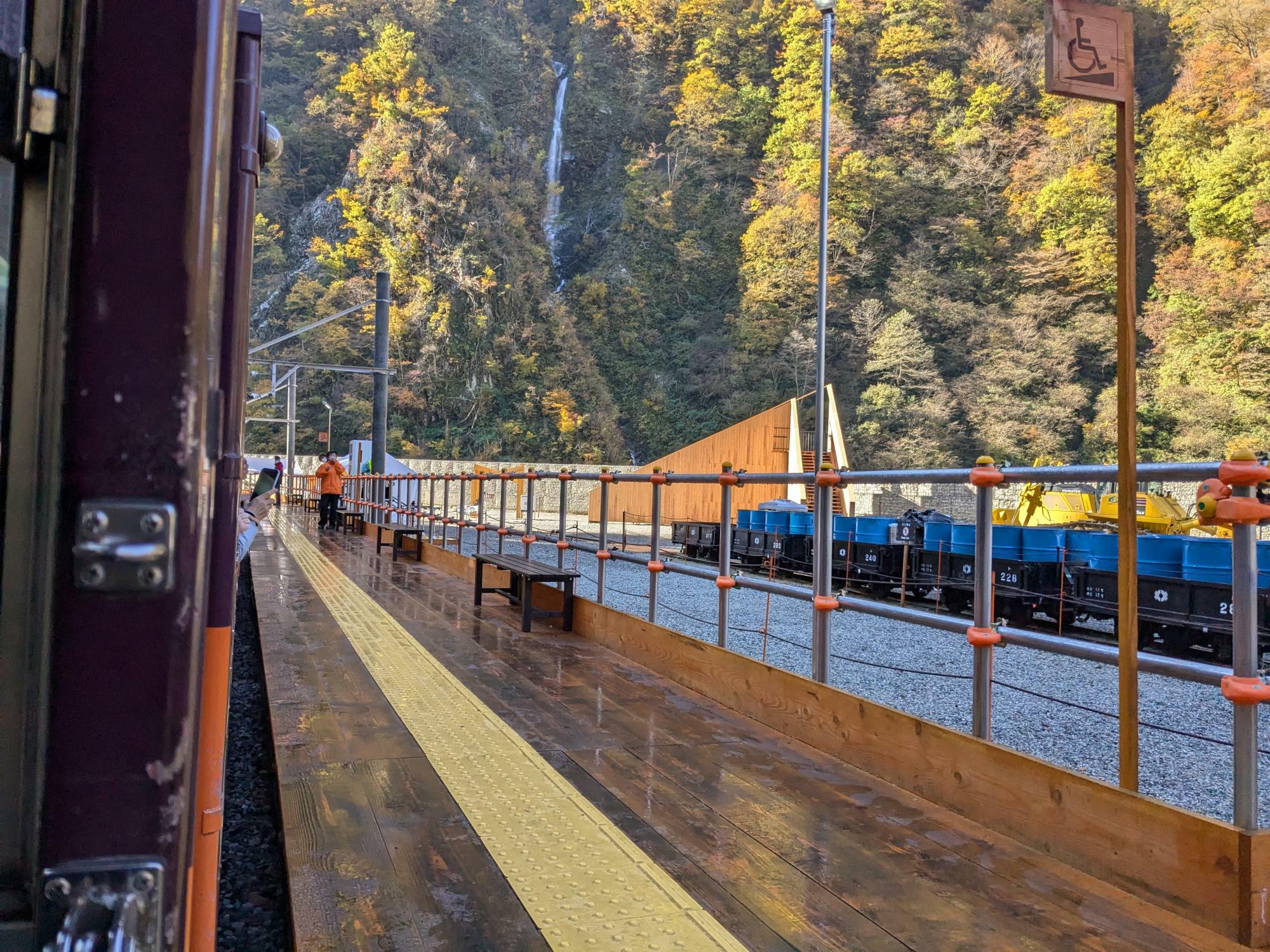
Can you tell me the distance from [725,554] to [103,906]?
3.70 meters

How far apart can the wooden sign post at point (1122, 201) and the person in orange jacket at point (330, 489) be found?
17.0 meters

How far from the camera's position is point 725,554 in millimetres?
4469

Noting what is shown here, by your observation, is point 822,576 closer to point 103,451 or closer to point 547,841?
point 547,841

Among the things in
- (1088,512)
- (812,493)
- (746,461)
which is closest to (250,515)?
(1088,512)

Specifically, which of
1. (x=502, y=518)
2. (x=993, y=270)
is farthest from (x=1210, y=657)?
(x=993, y=270)

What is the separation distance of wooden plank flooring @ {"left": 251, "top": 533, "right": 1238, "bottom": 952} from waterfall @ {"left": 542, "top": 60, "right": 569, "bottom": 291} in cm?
6088

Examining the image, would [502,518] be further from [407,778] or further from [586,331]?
[586,331]

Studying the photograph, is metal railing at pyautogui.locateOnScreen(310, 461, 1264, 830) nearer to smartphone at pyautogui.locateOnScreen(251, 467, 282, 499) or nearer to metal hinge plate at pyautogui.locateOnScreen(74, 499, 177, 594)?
smartphone at pyautogui.locateOnScreen(251, 467, 282, 499)

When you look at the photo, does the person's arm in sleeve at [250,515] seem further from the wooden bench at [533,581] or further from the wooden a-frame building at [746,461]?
the wooden a-frame building at [746,461]

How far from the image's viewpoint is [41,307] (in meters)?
0.90

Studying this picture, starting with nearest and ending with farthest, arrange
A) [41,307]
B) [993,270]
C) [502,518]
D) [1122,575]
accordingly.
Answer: [41,307] < [1122,575] < [502,518] < [993,270]

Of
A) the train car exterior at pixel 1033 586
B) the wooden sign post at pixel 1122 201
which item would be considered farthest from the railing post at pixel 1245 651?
the train car exterior at pixel 1033 586

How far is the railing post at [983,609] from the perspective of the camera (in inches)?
111

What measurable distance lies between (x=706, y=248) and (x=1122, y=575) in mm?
62660
